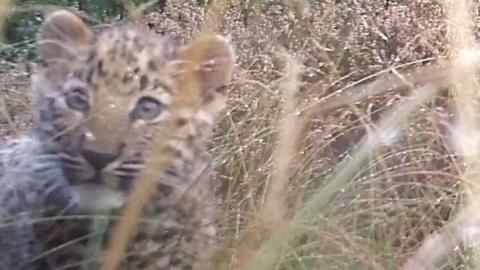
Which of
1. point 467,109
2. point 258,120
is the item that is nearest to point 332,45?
point 258,120

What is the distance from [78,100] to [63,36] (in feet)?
0.77

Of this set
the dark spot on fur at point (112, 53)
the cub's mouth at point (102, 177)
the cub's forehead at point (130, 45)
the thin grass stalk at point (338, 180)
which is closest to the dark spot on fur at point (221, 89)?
the cub's forehead at point (130, 45)

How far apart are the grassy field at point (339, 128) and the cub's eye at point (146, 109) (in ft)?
0.80

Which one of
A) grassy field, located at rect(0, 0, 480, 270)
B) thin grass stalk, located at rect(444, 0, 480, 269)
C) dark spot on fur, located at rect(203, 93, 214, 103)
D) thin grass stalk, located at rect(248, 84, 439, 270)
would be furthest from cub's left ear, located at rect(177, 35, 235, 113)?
thin grass stalk, located at rect(248, 84, 439, 270)

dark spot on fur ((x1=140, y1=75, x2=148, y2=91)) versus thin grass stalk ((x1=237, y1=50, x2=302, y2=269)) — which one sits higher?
dark spot on fur ((x1=140, y1=75, x2=148, y2=91))

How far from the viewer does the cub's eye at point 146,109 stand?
7.64 feet

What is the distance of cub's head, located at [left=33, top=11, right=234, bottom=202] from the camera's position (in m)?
2.19

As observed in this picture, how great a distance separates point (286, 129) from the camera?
70.3 inches

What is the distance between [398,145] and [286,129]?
38.7 inches

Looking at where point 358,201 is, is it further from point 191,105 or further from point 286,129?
point 286,129

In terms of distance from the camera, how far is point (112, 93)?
2.33 m

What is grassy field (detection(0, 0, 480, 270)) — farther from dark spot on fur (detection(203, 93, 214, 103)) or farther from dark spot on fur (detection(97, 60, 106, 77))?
dark spot on fur (detection(97, 60, 106, 77))

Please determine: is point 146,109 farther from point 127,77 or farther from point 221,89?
point 221,89

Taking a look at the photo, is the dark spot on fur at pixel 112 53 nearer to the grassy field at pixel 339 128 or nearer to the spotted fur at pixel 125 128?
the spotted fur at pixel 125 128
